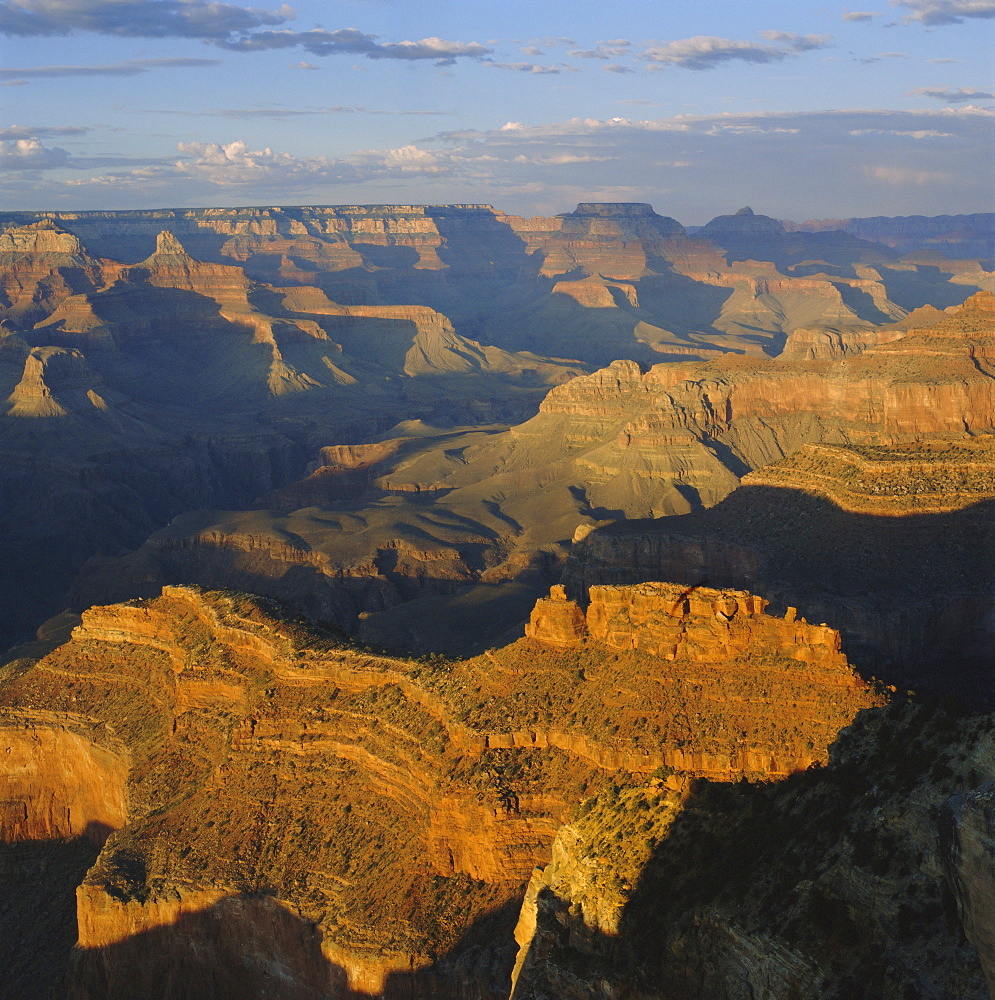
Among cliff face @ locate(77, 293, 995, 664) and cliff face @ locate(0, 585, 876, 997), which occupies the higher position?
cliff face @ locate(0, 585, 876, 997)

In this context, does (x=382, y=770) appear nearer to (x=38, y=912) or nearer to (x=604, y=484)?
(x=38, y=912)

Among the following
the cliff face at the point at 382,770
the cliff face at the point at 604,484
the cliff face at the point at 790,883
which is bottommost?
the cliff face at the point at 604,484

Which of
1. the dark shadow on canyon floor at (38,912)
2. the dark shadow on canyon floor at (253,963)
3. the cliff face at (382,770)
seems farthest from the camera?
the dark shadow on canyon floor at (38,912)

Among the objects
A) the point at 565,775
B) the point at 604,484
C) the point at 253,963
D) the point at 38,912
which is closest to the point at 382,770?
the point at 253,963

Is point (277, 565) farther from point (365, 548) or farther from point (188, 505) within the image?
point (188, 505)

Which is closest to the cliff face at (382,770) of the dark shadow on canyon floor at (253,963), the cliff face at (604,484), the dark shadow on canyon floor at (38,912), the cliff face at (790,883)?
the dark shadow on canyon floor at (253,963)

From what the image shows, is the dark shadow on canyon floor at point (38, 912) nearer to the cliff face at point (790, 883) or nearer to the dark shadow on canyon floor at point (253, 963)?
the dark shadow on canyon floor at point (253, 963)

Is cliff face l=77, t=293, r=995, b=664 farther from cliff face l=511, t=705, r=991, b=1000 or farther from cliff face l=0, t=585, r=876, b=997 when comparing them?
cliff face l=511, t=705, r=991, b=1000

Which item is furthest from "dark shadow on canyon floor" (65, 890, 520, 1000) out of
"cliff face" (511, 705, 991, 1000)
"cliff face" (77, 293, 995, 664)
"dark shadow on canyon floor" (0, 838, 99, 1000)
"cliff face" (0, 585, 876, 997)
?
"cliff face" (77, 293, 995, 664)

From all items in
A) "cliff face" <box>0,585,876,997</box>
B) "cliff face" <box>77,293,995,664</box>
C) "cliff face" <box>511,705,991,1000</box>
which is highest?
"cliff face" <box>511,705,991,1000</box>

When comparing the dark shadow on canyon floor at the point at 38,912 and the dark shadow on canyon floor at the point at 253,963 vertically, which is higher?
the dark shadow on canyon floor at the point at 253,963

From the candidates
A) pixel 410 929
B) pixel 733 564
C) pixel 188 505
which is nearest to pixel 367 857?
pixel 410 929
